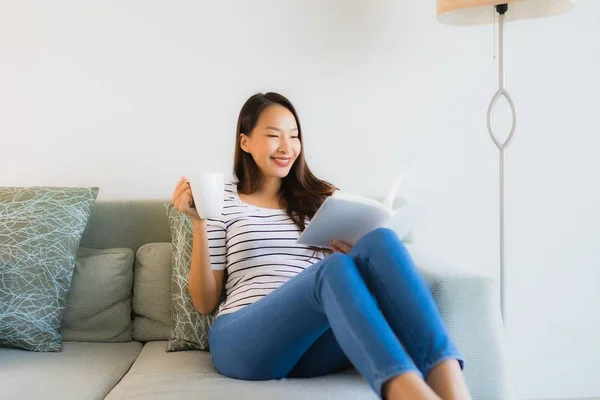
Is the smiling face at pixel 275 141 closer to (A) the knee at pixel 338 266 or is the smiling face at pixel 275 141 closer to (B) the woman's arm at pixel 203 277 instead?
(B) the woman's arm at pixel 203 277

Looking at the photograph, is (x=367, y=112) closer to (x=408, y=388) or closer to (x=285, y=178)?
(x=285, y=178)

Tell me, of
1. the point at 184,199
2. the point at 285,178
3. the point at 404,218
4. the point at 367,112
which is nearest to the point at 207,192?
the point at 184,199

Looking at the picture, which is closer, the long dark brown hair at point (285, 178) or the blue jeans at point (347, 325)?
the blue jeans at point (347, 325)

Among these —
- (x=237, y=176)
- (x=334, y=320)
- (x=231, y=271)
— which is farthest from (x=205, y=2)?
(x=334, y=320)

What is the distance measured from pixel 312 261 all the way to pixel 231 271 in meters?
0.23

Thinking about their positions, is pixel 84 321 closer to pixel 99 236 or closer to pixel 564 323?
pixel 99 236

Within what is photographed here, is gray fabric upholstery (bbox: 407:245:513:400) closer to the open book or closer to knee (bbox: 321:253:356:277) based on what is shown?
the open book

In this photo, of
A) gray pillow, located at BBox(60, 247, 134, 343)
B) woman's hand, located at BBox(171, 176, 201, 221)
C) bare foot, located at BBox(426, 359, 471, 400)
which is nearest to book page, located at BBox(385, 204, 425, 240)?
bare foot, located at BBox(426, 359, 471, 400)

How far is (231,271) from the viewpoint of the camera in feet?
6.26

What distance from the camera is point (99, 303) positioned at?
207cm

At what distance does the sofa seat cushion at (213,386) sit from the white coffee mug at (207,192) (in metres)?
0.40

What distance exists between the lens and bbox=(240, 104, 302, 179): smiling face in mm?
1975

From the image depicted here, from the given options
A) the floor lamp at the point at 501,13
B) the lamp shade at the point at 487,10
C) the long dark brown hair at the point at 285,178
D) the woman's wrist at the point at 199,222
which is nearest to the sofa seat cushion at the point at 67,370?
the woman's wrist at the point at 199,222

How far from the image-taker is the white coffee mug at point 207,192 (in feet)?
5.02
